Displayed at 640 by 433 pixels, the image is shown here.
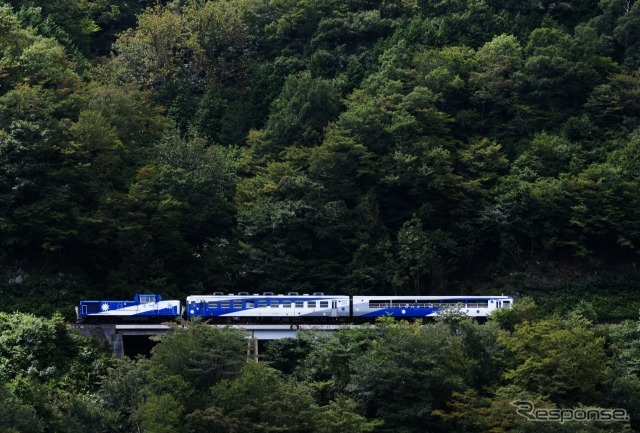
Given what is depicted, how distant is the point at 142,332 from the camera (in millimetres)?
55125

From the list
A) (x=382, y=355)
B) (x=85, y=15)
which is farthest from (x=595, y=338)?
(x=85, y=15)

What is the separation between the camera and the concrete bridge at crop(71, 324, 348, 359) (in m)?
53.9

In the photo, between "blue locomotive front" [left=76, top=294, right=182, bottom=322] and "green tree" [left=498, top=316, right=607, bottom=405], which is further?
"blue locomotive front" [left=76, top=294, right=182, bottom=322]

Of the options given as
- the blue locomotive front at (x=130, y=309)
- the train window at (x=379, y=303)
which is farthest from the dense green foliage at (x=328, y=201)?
the train window at (x=379, y=303)

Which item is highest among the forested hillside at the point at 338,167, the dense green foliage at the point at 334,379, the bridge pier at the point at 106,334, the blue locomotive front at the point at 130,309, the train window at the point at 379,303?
the forested hillside at the point at 338,167

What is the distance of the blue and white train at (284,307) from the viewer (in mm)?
54906

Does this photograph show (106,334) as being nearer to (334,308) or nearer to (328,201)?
(334,308)

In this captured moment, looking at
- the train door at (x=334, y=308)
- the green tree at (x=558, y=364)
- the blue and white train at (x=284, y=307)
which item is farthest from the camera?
the train door at (x=334, y=308)

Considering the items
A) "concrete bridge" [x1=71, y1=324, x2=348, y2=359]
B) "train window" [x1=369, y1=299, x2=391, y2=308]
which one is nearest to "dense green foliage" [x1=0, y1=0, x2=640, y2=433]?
"concrete bridge" [x1=71, y1=324, x2=348, y2=359]

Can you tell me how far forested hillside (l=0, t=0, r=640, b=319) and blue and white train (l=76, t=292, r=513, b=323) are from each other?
226 centimetres

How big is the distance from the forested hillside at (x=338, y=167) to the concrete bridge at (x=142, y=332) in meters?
2.17

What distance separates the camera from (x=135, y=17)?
260 ft

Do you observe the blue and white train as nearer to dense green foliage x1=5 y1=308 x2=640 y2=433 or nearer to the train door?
the train door

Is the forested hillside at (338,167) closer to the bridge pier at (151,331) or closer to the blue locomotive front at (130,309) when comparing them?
→ the blue locomotive front at (130,309)
